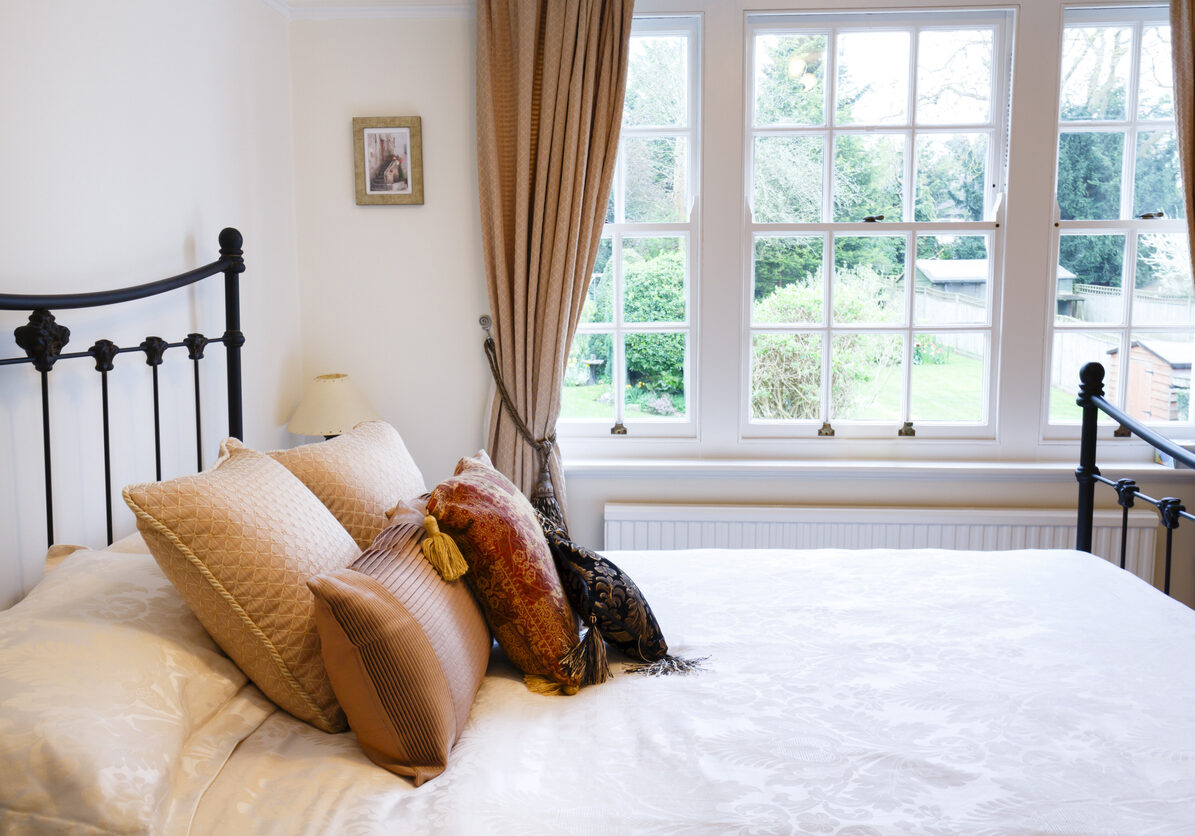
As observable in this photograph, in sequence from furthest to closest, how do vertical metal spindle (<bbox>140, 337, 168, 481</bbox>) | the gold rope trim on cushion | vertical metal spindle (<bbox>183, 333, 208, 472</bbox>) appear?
vertical metal spindle (<bbox>183, 333, 208, 472</bbox>) → vertical metal spindle (<bbox>140, 337, 168, 481</bbox>) → the gold rope trim on cushion

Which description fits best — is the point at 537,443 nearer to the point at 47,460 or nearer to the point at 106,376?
the point at 106,376

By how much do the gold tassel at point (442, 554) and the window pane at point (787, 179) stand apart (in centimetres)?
210

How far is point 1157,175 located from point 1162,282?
1.25 ft

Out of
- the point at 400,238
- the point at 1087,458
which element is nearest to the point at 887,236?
the point at 1087,458

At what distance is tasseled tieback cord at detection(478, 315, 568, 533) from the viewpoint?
120 inches

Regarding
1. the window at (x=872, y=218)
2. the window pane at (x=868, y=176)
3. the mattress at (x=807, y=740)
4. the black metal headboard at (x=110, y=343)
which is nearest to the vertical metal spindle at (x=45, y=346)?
the black metal headboard at (x=110, y=343)

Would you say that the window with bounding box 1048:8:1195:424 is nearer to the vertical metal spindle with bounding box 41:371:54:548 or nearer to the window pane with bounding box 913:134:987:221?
the window pane with bounding box 913:134:987:221

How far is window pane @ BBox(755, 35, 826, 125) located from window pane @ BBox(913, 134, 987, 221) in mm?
402

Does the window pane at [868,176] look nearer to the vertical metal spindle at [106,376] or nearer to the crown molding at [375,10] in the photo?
the crown molding at [375,10]

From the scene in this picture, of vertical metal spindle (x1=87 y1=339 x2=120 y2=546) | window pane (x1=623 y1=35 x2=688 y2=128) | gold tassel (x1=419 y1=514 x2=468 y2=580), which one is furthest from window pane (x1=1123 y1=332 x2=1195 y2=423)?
vertical metal spindle (x1=87 y1=339 x2=120 y2=546)

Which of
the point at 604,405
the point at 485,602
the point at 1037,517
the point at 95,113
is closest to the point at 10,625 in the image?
the point at 485,602

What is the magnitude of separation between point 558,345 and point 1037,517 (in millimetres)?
1771

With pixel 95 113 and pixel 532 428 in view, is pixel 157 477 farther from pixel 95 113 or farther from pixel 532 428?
pixel 532 428

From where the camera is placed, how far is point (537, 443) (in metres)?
3.10
